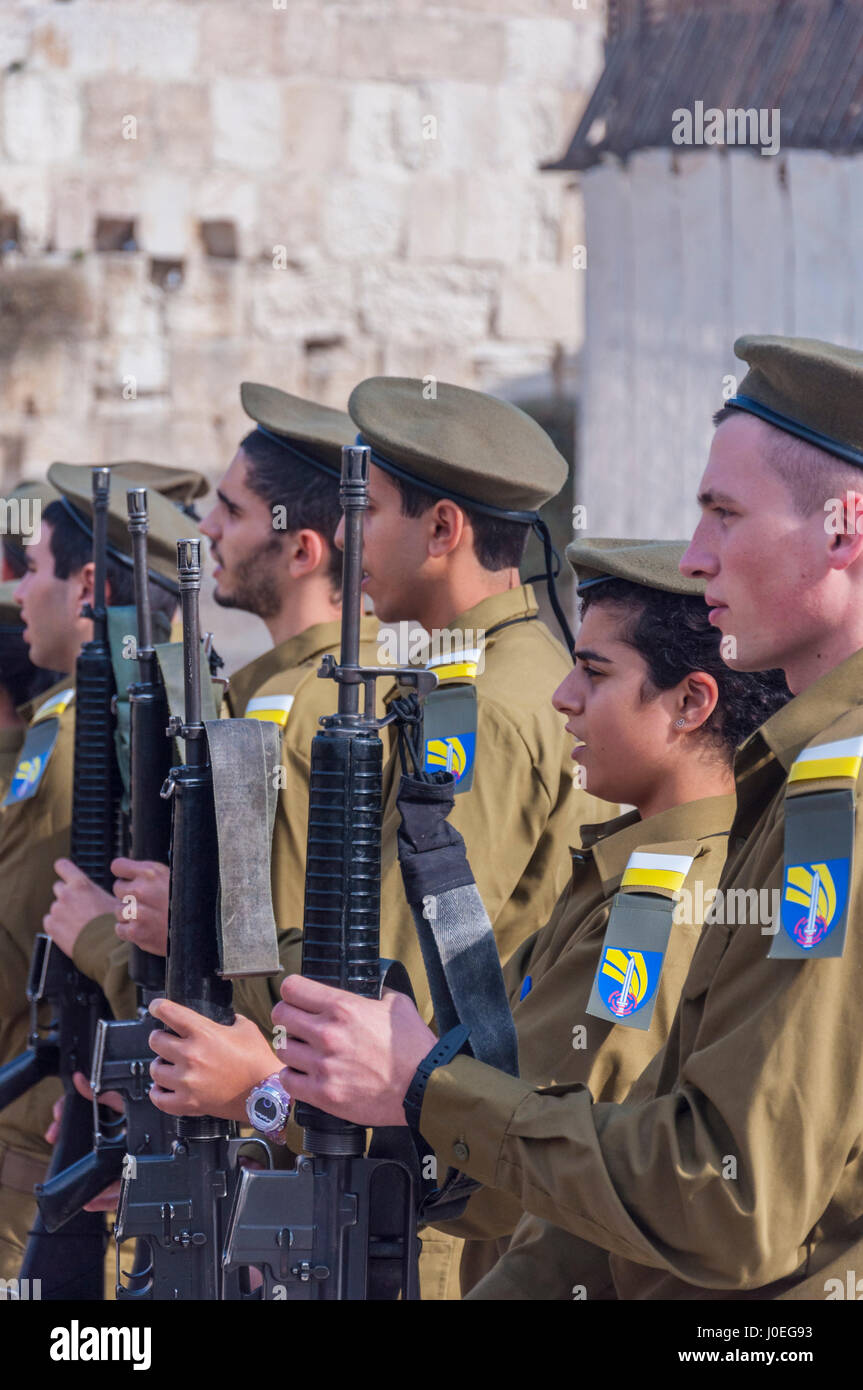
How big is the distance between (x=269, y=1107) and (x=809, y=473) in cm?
114

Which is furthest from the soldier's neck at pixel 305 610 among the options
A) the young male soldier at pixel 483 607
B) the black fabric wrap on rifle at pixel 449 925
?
the black fabric wrap on rifle at pixel 449 925

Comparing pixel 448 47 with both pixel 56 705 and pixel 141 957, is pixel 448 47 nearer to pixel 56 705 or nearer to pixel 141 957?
pixel 56 705

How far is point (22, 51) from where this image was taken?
13.4 meters

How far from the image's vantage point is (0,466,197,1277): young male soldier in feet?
14.3

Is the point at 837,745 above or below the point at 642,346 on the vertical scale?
below

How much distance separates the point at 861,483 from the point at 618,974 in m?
0.85

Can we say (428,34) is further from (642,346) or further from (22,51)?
(642,346)

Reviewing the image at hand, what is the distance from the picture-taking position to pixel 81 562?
469 centimetres

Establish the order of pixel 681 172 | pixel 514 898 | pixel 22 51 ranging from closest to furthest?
pixel 514 898, pixel 681 172, pixel 22 51

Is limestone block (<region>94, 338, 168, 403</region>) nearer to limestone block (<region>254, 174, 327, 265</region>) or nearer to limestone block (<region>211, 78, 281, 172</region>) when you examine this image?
limestone block (<region>254, 174, 327, 265</region>)

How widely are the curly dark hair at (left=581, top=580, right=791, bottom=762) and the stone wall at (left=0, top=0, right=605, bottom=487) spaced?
10610 millimetres

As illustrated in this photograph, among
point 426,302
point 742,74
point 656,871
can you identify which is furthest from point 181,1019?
point 426,302
